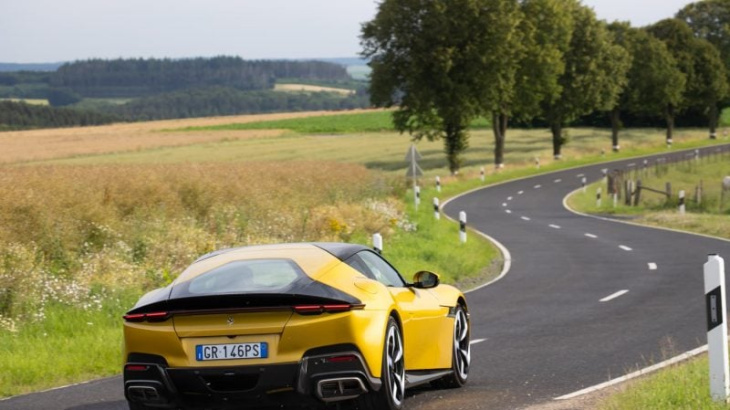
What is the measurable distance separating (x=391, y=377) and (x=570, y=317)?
8.56 meters

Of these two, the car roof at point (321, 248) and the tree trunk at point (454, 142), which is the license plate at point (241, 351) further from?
the tree trunk at point (454, 142)

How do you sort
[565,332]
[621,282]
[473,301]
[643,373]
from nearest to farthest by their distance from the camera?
[643,373] → [565,332] → [473,301] → [621,282]

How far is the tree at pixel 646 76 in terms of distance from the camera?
306ft

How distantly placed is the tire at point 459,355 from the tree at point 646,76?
275 feet

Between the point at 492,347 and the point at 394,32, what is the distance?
5713 cm

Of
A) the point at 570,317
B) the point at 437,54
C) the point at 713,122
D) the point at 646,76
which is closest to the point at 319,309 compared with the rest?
the point at 570,317

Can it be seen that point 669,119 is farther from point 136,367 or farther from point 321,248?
point 136,367

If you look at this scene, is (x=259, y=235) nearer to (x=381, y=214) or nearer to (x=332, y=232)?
(x=332, y=232)

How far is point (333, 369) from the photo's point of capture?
7742mm

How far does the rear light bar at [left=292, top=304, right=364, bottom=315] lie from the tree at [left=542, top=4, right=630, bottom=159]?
7391 cm

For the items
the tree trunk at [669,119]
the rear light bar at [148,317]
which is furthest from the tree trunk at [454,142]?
the rear light bar at [148,317]

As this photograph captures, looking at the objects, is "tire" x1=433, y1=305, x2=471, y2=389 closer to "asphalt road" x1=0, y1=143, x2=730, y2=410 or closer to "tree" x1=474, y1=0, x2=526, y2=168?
"asphalt road" x1=0, y1=143, x2=730, y2=410

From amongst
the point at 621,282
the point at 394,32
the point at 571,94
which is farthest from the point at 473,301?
the point at 571,94

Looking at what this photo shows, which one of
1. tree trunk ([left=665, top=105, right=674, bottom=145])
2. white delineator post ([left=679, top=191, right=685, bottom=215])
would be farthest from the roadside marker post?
tree trunk ([left=665, top=105, right=674, bottom=145])
